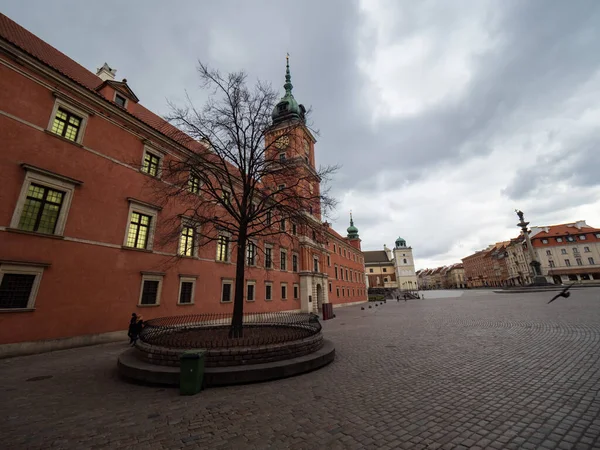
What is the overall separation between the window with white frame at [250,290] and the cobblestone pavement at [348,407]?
14650mm

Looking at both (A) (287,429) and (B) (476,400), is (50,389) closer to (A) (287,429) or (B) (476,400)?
(A) (287,429)

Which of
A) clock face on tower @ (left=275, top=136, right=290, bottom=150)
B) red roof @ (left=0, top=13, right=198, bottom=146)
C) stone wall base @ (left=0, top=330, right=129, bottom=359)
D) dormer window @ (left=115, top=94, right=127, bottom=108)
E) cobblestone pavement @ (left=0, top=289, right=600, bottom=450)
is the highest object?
red roof @ (left=0, top=13, right=198, bottom=146)

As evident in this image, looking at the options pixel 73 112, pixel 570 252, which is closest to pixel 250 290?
pixel 73 112

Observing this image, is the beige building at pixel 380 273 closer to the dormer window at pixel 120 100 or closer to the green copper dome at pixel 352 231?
the green copper dome at pixel 352 231

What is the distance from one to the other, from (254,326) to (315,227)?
5586 mm

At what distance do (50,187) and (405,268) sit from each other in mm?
107907

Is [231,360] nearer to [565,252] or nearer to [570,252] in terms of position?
[565,252]

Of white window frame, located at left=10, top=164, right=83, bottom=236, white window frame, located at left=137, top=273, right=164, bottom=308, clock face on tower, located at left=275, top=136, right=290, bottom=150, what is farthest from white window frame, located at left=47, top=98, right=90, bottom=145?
clock face on tower, located at left=275, top=136, right=290, bottom=150

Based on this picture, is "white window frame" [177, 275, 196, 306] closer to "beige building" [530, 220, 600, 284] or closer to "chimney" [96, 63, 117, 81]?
"chimney" [96, 63, 117, 81]

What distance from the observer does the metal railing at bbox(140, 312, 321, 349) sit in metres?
7.88

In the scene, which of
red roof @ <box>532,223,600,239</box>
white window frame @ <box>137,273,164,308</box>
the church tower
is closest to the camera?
white window frame @ <box>137,273,164,308</box>

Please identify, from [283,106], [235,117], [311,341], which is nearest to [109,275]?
[235,117]

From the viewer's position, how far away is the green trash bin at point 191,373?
5807 mm

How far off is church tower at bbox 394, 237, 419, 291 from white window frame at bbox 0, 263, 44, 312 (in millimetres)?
104005
